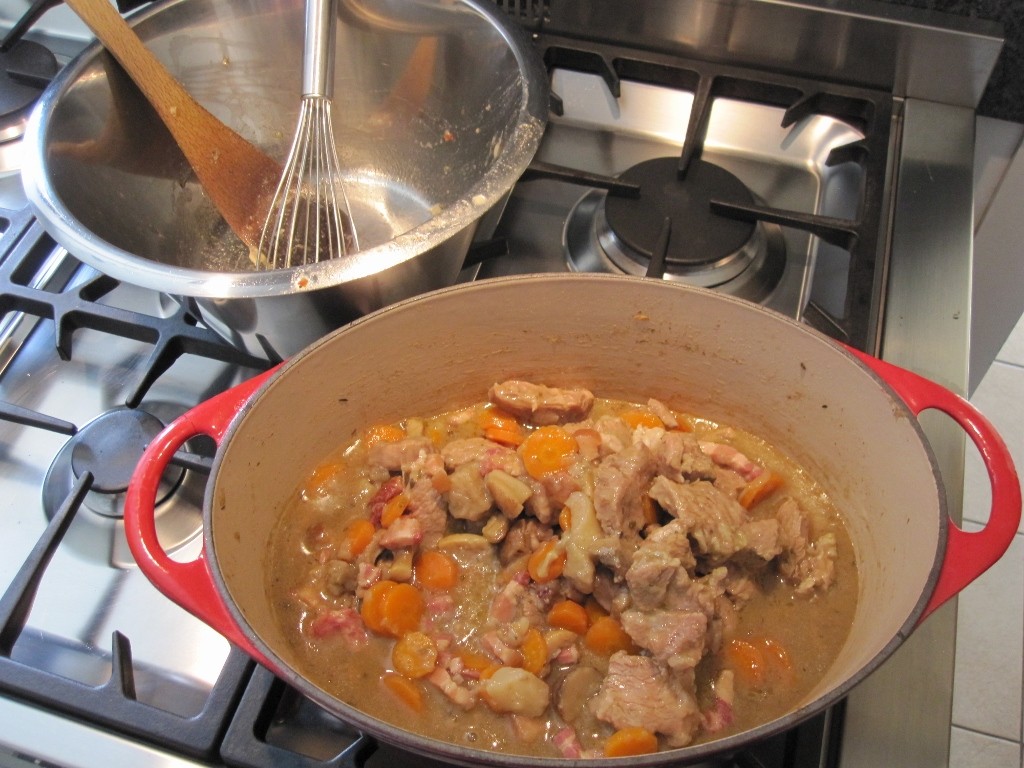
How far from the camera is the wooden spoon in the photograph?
0.98 m

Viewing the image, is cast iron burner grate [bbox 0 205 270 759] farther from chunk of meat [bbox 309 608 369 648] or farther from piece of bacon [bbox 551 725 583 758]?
piece of bacon [bbox 551 725 583 758]

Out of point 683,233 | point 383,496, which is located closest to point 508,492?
point 383,496

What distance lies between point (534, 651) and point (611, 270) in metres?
0.50

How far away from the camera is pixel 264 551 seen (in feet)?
2.76

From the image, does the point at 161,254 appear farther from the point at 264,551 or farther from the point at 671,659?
the point at 671,659

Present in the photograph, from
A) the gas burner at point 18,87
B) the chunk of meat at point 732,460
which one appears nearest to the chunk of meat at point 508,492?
the chunk of meat at point 732,460

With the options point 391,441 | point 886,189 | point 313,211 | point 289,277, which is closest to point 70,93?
point 313,211

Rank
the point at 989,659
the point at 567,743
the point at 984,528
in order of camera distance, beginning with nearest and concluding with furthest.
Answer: the point at 984,528 < the point at 567,743 < the point at 989,659

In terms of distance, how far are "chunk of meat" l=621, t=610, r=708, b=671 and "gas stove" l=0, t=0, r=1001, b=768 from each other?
0.32 feet

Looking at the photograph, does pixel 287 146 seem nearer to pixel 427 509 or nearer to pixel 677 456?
pixel 427 509

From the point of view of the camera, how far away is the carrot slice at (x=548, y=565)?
0.82 metres

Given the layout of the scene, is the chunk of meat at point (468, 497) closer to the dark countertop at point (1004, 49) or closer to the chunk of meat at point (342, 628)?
the chunk of meat at point (342, 628)

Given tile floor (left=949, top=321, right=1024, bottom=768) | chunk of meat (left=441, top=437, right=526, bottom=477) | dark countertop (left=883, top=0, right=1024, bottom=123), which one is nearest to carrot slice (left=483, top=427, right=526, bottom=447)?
chunk of meat (left=441, top=437, right=526, bottom=477)

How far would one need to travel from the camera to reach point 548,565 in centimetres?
82
